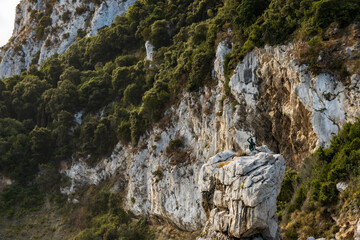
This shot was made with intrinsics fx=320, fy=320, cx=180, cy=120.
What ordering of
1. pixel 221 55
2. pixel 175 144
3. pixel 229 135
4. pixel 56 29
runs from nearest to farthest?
pixel 229 135 → pixel 221 55 → pixel 175 144 → pixel 56 29

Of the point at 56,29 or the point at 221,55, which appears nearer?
the point at 221,55

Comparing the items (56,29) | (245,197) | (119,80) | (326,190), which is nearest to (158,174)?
(119,80)

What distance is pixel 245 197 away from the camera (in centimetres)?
1162

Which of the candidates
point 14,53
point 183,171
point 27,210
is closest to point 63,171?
point 27,210

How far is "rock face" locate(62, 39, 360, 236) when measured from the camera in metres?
13.4

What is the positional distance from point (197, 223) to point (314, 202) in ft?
42.7

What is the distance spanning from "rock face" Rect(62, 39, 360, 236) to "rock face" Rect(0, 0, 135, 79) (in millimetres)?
32049

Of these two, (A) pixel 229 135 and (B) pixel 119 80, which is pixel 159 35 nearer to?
(B) pixel 119 80

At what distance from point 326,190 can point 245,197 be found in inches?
190

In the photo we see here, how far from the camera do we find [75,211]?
35031mm

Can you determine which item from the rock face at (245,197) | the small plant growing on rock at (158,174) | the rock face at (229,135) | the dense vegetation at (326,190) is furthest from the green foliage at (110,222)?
the rock face at (245,197)

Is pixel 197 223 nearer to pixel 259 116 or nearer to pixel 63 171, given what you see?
pixel 259 116

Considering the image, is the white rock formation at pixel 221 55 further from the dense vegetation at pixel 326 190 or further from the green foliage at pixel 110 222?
the green foliage at pixel 110 222

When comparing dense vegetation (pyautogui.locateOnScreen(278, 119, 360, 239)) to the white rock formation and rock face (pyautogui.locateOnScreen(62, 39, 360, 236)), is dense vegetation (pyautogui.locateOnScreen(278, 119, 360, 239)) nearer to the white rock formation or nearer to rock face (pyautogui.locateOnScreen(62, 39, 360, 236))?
rock face (pyautogui.locateOnScreen(62, 39, 360, 236))
